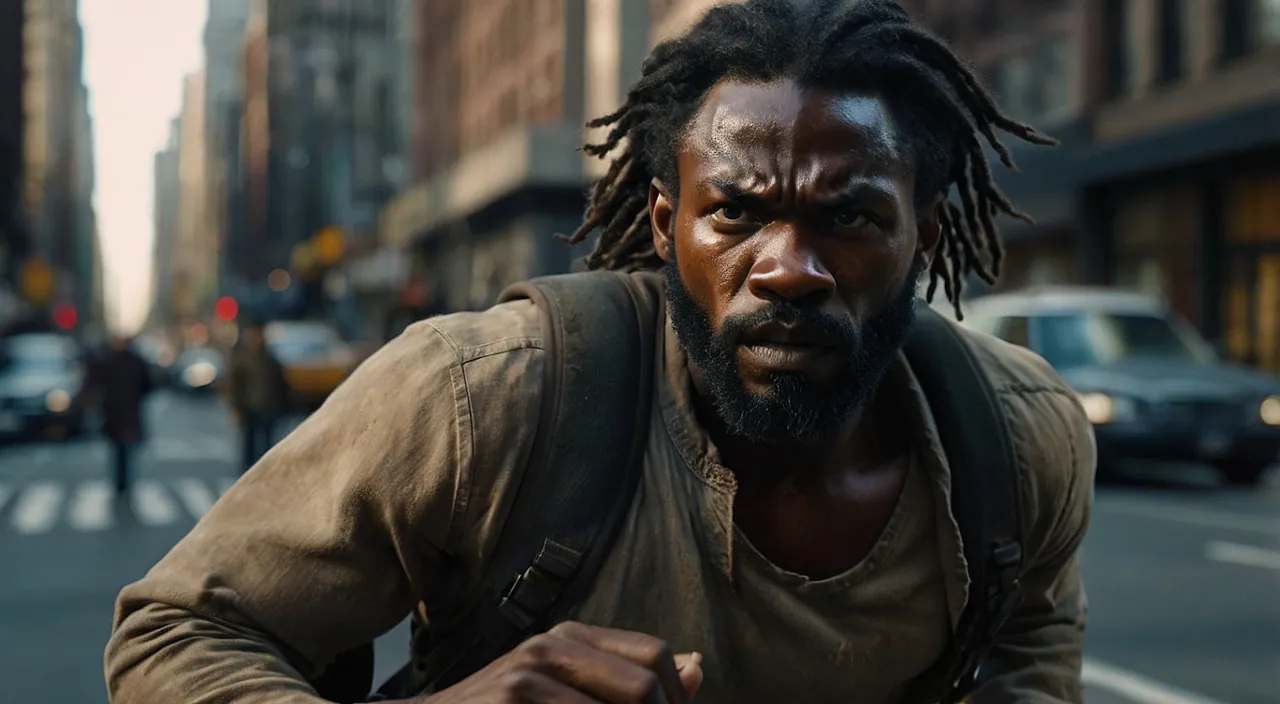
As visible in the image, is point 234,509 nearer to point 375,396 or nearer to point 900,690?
point 375,396

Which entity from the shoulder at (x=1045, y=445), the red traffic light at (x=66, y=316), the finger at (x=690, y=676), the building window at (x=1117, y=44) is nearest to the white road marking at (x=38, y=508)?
the shoulder at (x=1045, y=445)

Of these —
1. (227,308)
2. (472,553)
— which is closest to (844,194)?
(472,553)

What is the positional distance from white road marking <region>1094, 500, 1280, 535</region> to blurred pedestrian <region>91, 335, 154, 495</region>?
9.13 metres

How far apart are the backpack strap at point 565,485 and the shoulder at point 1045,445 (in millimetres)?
550

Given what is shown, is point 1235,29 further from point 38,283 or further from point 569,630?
point 38,283

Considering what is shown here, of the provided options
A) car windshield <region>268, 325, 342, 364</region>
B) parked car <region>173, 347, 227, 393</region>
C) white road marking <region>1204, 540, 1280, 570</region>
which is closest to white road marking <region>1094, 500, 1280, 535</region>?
white road marking <region>1204, 540, 1280, 570</region>

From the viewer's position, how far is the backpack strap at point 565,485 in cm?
195

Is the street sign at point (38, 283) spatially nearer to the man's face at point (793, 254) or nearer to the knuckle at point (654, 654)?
the man's face at point (793, 254)

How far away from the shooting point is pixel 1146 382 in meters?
14.5

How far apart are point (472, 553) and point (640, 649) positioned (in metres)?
0.39

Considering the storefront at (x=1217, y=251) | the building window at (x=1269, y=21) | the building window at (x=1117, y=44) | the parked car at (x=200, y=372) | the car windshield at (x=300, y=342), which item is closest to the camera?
the building window at (x=1269, y=21)

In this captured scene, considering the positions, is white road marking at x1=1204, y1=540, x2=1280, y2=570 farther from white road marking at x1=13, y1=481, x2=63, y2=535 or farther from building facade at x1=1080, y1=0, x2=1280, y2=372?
building facade at x1=1080, y1=0, x2=1280, y2=372

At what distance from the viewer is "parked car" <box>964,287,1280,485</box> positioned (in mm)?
14258

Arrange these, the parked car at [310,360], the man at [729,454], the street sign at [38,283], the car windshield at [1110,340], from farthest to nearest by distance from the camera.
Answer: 1. the street sign at [38,283]
2. the parked car at [310,360]
3. the car windshield at [1110,340]
4. the man at [729,454]
